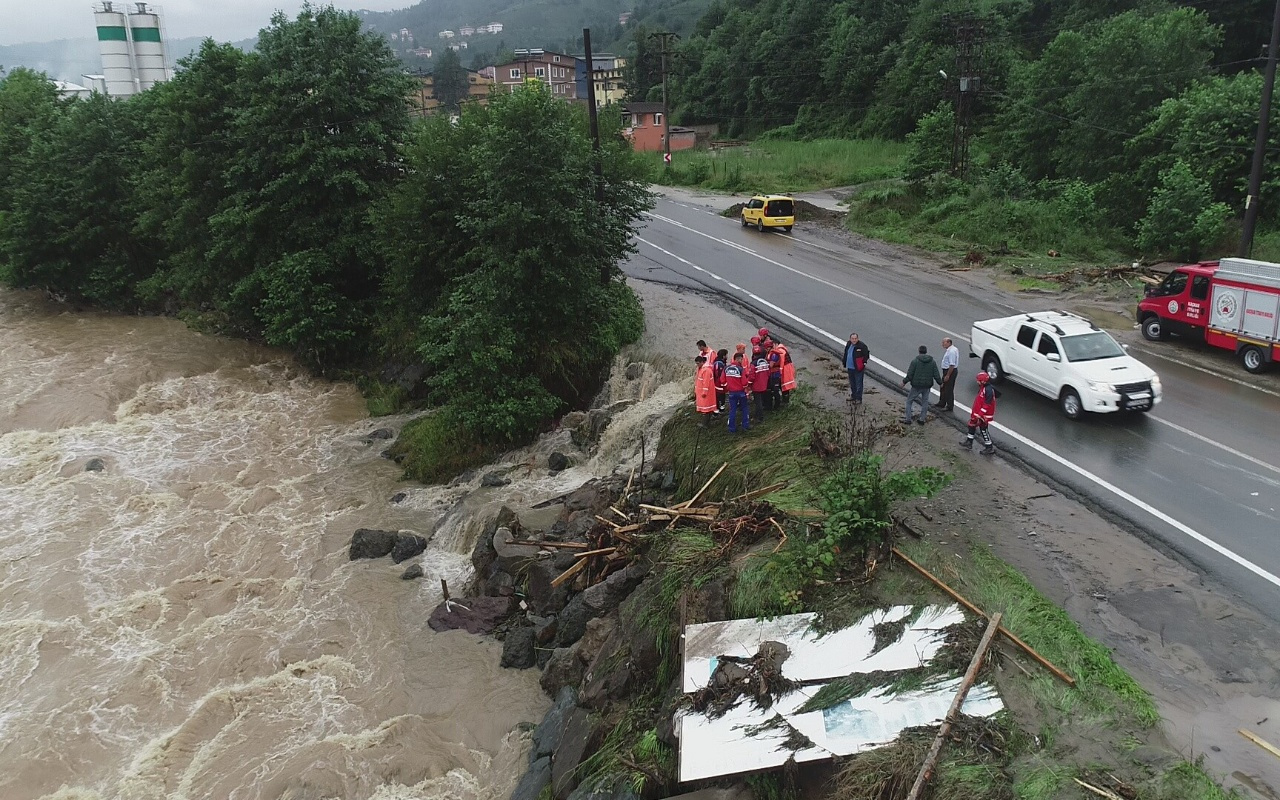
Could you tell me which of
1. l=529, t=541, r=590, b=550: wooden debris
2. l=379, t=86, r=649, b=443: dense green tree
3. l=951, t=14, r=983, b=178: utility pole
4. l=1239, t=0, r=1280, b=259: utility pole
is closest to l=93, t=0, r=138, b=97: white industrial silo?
l=379, t=86, r=649, b=443: dense green tree

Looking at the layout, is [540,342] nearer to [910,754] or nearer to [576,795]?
[576,795]

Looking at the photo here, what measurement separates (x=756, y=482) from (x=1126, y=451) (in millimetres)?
6610

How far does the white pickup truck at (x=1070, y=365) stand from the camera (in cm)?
1524

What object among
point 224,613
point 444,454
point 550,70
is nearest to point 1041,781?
point 224,613

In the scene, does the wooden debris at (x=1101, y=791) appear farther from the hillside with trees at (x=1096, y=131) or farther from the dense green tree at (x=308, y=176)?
the hillside with trees at (x=1096, y=131)

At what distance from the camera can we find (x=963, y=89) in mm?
35000

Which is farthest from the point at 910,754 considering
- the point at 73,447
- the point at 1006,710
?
the point at 73,447

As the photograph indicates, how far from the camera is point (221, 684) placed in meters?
13.7

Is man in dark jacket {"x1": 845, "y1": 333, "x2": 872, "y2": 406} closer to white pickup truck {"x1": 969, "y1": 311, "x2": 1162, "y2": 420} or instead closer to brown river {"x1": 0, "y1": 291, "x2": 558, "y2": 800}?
white pickup truck {"x1": 969, "y1": 311, "x2": 1162, "y2": 420}

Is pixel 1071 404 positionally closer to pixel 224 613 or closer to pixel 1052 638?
pixel 1052 638

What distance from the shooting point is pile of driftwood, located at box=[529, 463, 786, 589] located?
12.1 m

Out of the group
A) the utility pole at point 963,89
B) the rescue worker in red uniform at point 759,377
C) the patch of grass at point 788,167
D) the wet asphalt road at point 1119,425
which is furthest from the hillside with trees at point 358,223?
the patch of grass at point 788,167

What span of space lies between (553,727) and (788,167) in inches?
1915

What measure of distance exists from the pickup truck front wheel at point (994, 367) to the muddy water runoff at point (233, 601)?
6.85 meters
